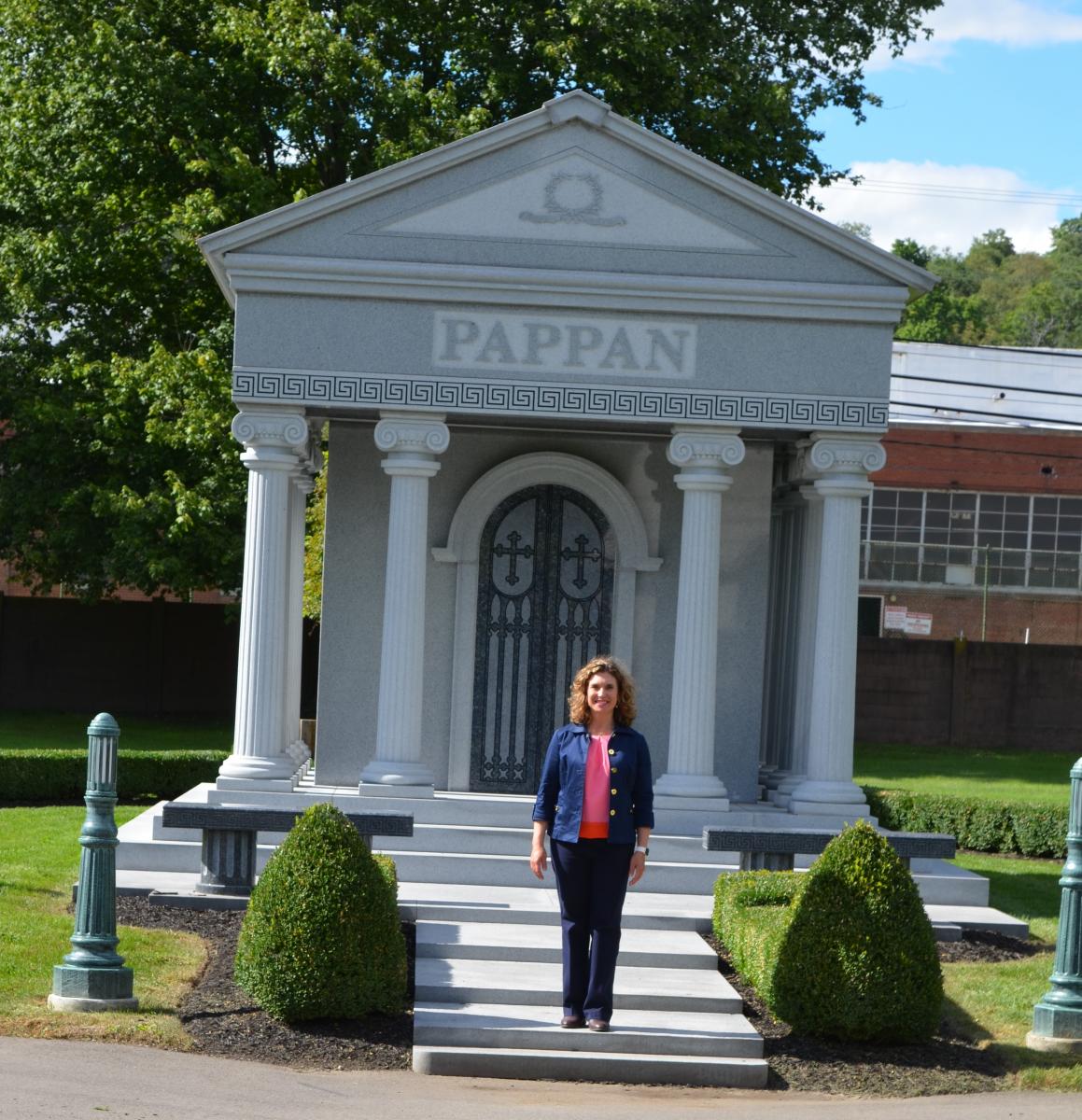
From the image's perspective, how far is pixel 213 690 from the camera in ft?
103

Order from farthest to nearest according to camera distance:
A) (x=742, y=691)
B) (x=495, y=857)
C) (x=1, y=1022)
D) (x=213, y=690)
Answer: (x=213, y=690), (x=742, y=691), (x=495, y=857), (x=1, y=1022)

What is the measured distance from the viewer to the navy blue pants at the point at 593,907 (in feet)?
28.8

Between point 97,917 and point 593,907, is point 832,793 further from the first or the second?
point 97,917

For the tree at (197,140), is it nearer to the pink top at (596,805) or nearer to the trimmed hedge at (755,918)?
the trimmed hedge at (755,918)

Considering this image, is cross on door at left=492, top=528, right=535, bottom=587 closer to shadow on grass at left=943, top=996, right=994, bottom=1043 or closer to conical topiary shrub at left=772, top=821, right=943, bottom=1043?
shadow on grass at left=943, top=996, right=994, bottom=1043

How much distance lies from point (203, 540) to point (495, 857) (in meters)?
12.9

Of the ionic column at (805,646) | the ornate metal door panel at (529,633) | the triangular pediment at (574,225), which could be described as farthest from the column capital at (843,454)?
the ornate metal door panel at (529,633)

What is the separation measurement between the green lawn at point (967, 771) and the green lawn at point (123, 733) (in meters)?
10.7

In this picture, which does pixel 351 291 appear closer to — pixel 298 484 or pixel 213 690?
pixel 298 484

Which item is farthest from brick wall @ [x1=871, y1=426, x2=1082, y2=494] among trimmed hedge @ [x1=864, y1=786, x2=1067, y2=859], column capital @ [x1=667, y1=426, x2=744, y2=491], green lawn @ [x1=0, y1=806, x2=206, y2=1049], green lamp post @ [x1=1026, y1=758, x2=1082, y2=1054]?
green lamp post @ [x1=1026, y1=758, x2=1082, y2=1054]

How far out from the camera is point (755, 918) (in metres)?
10.3

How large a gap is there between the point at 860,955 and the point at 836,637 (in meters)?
4.93

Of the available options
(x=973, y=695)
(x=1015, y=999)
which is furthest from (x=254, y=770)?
(x=973, y=695)

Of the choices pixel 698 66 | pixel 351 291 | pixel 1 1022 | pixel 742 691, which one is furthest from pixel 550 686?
pixel 698 66
